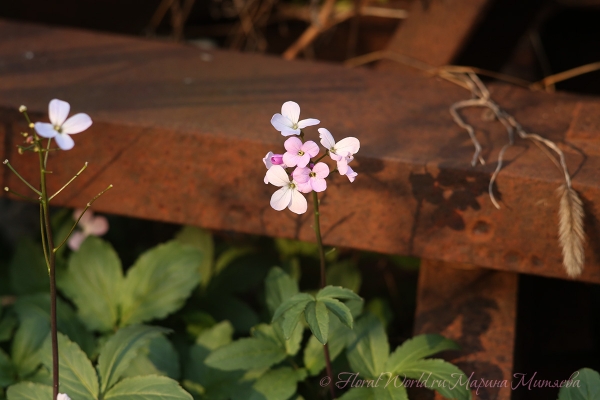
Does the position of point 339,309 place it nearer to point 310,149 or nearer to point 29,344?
point 310,149

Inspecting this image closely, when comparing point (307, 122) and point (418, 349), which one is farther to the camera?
point (418, 349)

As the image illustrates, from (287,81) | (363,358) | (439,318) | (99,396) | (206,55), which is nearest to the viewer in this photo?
(99,396)

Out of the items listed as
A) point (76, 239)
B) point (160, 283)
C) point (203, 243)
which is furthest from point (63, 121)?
point (76, 239)

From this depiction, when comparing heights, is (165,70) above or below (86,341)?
above

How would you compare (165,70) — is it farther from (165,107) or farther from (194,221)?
(194,221)

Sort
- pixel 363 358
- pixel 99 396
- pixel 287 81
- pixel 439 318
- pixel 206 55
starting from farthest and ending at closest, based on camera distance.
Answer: pixel 206 55 → pixel 287 81 → pixel 439 318 → pixel 363 358 → pixel 99 396

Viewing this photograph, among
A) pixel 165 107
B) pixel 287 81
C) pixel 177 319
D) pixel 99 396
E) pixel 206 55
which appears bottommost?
pixel 99 396

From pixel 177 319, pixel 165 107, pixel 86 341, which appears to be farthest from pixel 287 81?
pixel 86 341
